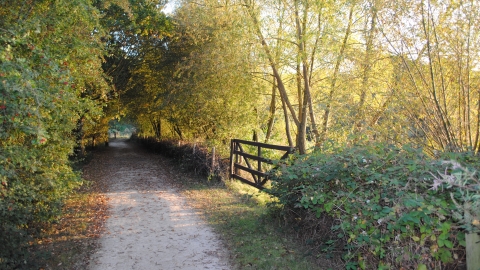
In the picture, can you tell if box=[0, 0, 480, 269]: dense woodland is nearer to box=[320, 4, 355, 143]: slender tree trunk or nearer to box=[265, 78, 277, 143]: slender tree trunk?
box=[320, 4, 355, 143]: slender tree trunk

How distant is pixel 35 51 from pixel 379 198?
5.30 metres

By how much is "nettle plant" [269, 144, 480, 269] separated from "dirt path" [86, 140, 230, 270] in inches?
77.4

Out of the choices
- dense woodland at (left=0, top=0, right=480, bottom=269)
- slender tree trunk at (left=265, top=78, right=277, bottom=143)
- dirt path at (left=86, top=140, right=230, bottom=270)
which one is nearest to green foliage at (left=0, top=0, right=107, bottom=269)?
dense woodland at (left=0, top=0, right=480, bottom=269)

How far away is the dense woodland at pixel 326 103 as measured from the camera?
11.5ft

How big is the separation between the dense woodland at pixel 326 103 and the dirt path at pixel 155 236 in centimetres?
127

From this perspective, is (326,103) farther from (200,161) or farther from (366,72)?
(200,161)

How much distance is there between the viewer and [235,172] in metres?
11.3

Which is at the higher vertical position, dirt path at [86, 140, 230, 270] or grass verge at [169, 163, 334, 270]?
grass verge at [169, 163, 334, 270]

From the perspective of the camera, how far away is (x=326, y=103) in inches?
383

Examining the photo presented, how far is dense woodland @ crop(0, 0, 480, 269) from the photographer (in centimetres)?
350

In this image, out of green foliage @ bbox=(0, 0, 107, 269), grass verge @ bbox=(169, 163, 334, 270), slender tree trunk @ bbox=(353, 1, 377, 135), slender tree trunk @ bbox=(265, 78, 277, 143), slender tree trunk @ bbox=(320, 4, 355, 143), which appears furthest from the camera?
slender tree trunk @ bbox=(265, 78, 277, 143)

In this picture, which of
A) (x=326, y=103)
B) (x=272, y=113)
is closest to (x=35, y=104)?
(x=326, y=103)

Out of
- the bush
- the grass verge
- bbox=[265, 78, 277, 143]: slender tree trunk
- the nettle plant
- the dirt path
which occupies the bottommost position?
the dirt path

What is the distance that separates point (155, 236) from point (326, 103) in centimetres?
604
